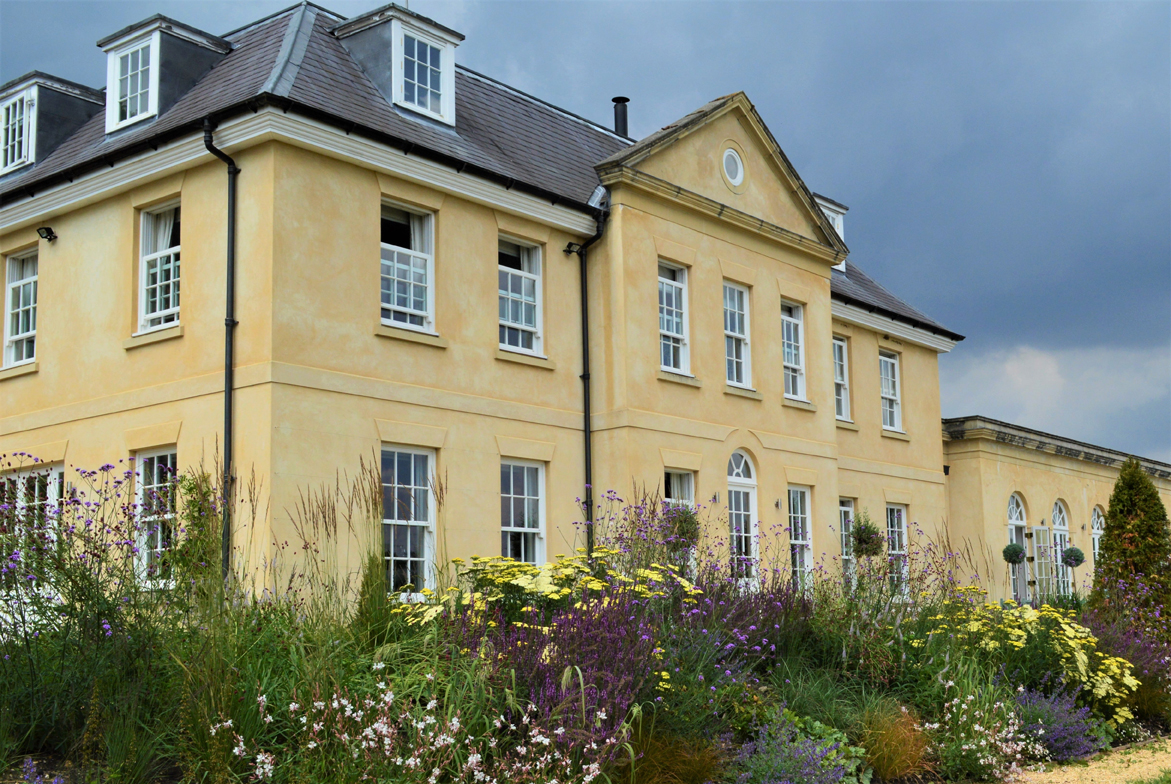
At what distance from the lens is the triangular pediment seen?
17.6 m

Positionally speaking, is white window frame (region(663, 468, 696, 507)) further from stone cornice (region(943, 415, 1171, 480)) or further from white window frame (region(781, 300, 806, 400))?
stone cornice (region(943, 415, 1171, 480))

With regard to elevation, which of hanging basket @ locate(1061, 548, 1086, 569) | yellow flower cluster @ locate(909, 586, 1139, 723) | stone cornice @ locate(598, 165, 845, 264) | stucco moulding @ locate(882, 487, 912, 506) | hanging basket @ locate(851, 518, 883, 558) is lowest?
yellow flower cluster @ locate(909, 586, 1139, 723)

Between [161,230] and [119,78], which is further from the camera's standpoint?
[119,78]

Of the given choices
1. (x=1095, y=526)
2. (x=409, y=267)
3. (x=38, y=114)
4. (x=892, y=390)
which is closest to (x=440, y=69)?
(x=409, y=267)

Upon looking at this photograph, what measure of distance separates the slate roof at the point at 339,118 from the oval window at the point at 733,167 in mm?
864

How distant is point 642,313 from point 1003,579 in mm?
13972

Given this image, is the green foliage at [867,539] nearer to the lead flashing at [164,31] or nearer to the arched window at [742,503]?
the arched window at [742,503]

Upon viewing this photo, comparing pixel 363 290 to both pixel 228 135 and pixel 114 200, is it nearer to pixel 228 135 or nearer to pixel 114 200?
pixel 228 135

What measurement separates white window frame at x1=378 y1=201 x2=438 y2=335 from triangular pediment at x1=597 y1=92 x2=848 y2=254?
310cm

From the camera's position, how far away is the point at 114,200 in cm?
1488

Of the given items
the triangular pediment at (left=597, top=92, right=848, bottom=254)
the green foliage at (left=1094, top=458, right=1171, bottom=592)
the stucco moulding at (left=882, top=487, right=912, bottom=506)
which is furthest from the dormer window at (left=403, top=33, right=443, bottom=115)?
the stucco moulding at (left=882, top=487, right=912, bottom=506)

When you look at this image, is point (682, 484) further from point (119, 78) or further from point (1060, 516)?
point (1060, 516)

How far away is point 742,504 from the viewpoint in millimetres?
18516

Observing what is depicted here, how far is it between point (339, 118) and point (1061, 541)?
22.3 metres
